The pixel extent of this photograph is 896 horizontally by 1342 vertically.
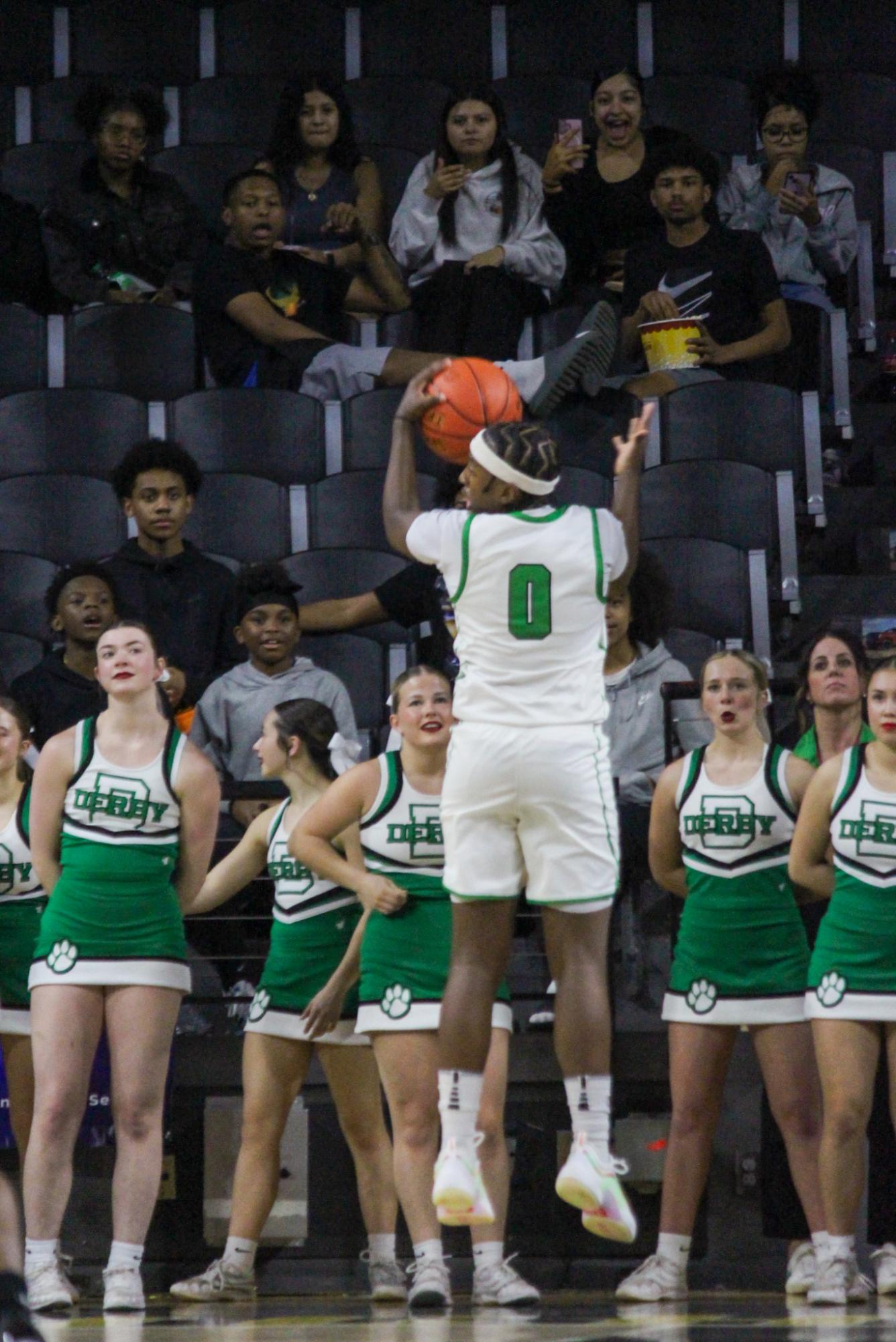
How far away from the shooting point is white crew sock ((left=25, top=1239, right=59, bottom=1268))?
5156 millimetres

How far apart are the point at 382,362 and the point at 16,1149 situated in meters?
3.49

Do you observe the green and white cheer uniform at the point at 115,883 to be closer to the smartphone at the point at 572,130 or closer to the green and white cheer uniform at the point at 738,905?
the green and white cheer uniform at the point at 738,905

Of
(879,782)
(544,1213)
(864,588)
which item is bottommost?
(544,1213)

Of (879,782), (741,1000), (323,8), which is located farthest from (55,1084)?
(323,8)

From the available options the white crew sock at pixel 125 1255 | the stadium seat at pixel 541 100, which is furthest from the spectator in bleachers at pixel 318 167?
the white crew sock at pixel 125 1255

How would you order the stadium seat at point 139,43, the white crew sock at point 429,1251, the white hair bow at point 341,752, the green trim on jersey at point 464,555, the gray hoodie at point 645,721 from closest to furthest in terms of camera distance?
the green trim on jersey at point 464,555
the white crew sock at point 429,1251
the white hair bow at point 341,752
the gray hoodie at point 645,721
the stadium seat at point 139,43

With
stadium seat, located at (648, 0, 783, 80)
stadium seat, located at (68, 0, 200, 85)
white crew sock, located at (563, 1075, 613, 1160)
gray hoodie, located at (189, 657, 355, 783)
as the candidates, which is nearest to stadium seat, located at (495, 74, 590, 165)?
stadium seat, located at (648, 0, 783, 80)

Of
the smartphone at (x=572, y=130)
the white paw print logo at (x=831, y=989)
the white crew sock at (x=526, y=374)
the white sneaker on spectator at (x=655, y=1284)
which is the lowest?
the white sneaker on spectator at (x=655, y=1284)

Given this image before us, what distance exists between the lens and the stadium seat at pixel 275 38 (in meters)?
10.4

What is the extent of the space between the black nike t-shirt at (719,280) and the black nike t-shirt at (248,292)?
1.28m

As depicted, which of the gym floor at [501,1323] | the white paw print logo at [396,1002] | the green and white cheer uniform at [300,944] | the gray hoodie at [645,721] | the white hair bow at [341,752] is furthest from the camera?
the gray hoodie at [645,721]

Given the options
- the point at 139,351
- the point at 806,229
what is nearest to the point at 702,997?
the point at 139,351

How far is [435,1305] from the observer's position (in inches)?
204

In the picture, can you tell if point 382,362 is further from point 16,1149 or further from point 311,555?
point 16,1149
